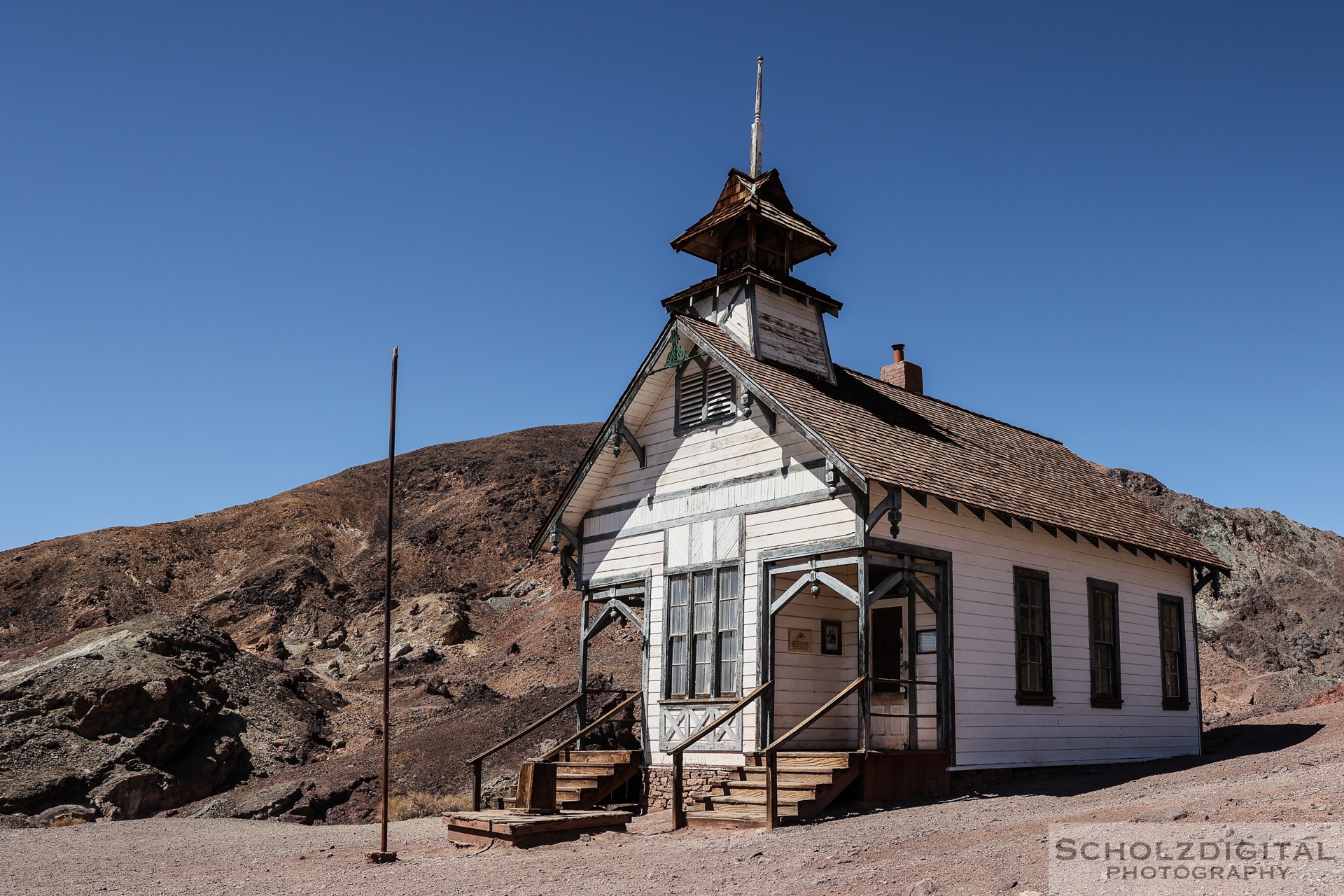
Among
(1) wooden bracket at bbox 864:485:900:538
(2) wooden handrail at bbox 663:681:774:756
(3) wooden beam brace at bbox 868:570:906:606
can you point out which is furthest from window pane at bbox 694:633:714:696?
(1) wooden bracket at bbox 864:485:900:538

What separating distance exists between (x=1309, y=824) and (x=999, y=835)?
2731 millimetres

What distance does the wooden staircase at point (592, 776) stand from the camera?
17219 millimetres

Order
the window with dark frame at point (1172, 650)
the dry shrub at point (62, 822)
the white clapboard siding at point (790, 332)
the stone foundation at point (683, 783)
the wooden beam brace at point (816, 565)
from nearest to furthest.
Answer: the wooden beam brace at point (816, 565) < the stone foundation at point (683, 783) < the white clapboard siding at point (790, 332) < the dry shrub at point (62, 822) < the window with dark frame at point (1172, 650)

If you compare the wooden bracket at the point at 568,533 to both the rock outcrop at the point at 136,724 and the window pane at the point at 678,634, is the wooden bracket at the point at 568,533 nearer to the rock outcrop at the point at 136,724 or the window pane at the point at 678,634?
the window pane at the point at 678,634

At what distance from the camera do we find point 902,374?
2414 centimetres

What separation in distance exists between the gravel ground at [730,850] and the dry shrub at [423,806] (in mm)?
1581

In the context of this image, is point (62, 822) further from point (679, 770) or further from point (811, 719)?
point (811, 719)

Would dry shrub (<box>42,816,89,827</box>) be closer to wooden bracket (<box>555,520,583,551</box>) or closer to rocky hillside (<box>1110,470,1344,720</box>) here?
wooden bracket (<box>555,520,583,551</box>)

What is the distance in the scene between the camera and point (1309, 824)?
863 centimetres

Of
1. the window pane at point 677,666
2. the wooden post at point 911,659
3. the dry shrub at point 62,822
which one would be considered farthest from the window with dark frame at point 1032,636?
the dry shrub at point 62,822

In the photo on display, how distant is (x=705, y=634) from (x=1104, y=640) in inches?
275

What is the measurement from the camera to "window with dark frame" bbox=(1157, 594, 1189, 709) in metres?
20.5

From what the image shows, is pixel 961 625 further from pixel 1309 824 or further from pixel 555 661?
pixel 555 661

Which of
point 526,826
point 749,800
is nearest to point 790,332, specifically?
point 749,800
